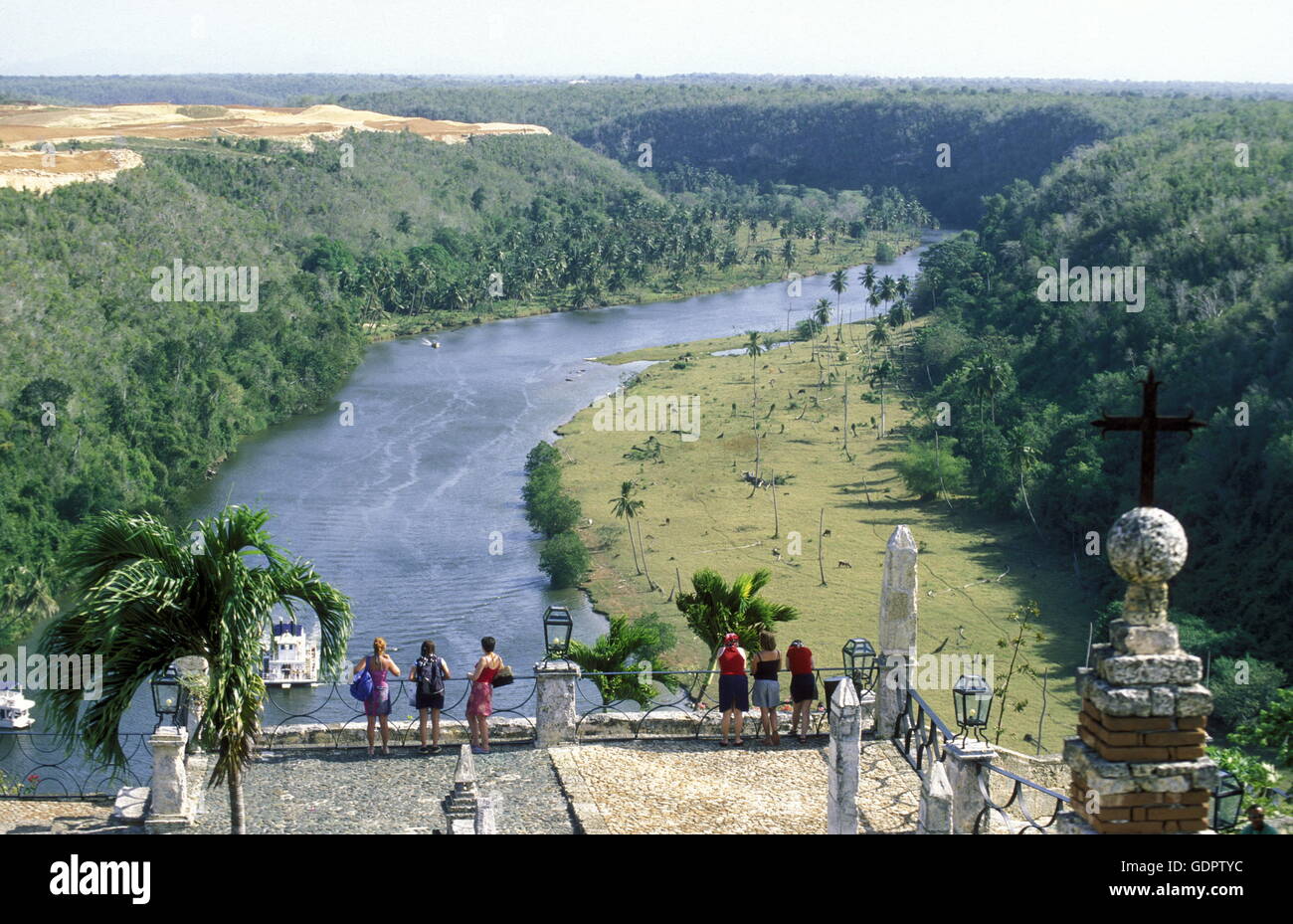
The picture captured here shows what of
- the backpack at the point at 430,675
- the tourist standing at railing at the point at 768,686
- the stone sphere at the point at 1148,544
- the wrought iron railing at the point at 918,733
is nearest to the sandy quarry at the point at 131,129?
the backpack at the point at 430,675

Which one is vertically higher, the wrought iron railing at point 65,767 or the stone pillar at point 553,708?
the stone pillar at point 553,708

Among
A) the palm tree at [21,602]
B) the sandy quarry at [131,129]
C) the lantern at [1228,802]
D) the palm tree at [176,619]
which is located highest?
the sandy quarry at [131,129]

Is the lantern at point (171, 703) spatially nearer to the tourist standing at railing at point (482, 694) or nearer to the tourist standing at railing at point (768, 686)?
the tourist standing at railing at point (482, 694)

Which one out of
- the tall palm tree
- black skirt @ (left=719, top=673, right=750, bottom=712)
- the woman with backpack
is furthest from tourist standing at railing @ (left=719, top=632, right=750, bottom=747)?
the tall palm tree

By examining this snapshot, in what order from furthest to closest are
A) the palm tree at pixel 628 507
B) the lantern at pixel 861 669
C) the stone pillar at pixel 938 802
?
1. the palm tree at pixel 628 507
2. the lantern at pixel 861 669
3. the stone pillar at pixel 938 802

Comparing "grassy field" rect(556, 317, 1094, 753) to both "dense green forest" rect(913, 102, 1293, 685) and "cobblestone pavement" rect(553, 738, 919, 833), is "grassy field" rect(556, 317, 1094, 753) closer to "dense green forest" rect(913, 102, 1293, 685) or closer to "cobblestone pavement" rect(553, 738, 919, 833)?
"dense green forest" rect(913, 102, 1293, 685)

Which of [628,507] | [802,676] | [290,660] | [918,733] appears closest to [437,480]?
[628,507]

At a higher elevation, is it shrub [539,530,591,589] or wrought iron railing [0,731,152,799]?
shrub [539,530,591,589]
